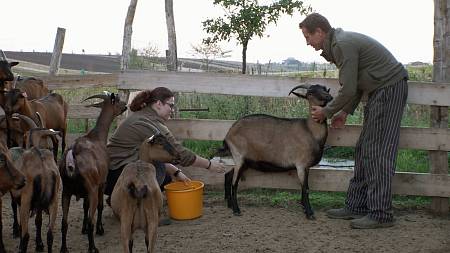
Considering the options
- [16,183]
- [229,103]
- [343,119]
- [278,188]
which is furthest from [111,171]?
[229,103]

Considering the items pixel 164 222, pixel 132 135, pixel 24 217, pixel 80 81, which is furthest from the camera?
pixel 80 81

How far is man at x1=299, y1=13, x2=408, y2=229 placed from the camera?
5477mm

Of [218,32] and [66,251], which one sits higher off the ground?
[218,32]

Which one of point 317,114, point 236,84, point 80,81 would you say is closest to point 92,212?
point 236,84

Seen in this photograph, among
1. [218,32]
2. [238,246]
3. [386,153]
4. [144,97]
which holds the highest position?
[218,32]

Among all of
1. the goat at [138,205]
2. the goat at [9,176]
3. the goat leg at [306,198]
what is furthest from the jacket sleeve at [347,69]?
the goat at [9,176]

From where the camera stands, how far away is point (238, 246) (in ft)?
17.4

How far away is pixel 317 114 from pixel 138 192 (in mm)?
2366

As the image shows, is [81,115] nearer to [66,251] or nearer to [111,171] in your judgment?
[111,171]

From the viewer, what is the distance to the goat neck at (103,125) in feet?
18.7

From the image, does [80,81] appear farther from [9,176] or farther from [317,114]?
[9,176]

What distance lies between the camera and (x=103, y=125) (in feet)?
19.2

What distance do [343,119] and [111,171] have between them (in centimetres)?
264

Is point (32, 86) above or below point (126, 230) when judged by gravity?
above
